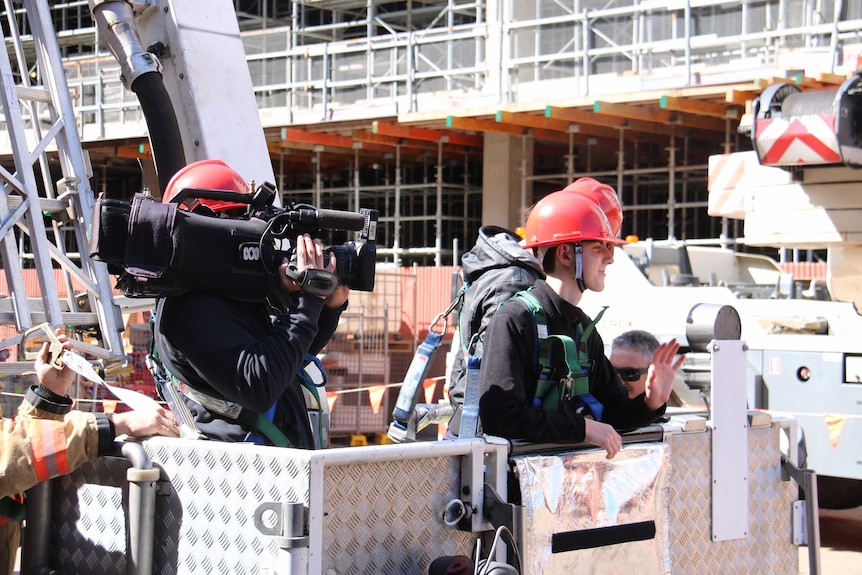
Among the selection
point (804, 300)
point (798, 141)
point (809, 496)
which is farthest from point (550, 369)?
point (804, 300)

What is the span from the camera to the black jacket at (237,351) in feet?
10.8

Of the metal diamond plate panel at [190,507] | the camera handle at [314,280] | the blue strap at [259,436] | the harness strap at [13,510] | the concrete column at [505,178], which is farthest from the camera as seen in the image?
the concrete column at [505,178]

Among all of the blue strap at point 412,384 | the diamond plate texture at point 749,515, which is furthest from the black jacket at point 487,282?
the diamond plate texture at point 749,515

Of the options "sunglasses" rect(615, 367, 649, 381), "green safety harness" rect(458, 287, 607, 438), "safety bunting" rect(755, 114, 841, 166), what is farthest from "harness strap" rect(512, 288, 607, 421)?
"safety bunting" rect(755, 114, 841, 166)

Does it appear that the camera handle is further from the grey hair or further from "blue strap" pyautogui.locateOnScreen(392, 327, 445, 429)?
the grey hair

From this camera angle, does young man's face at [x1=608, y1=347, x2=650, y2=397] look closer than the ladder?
Yes

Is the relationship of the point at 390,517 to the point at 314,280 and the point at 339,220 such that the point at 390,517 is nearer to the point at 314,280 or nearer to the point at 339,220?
the point at 314,280

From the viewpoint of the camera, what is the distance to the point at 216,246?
11.2 ft

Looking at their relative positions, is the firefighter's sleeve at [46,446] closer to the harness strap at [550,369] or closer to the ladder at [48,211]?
the harness strap at [550,369]

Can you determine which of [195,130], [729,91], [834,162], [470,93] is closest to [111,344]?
[195,130]

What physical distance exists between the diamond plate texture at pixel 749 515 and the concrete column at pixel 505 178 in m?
16.4

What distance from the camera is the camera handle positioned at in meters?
3.39

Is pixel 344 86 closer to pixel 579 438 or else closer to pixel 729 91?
pixel 729 91

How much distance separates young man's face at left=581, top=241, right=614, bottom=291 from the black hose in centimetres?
241
